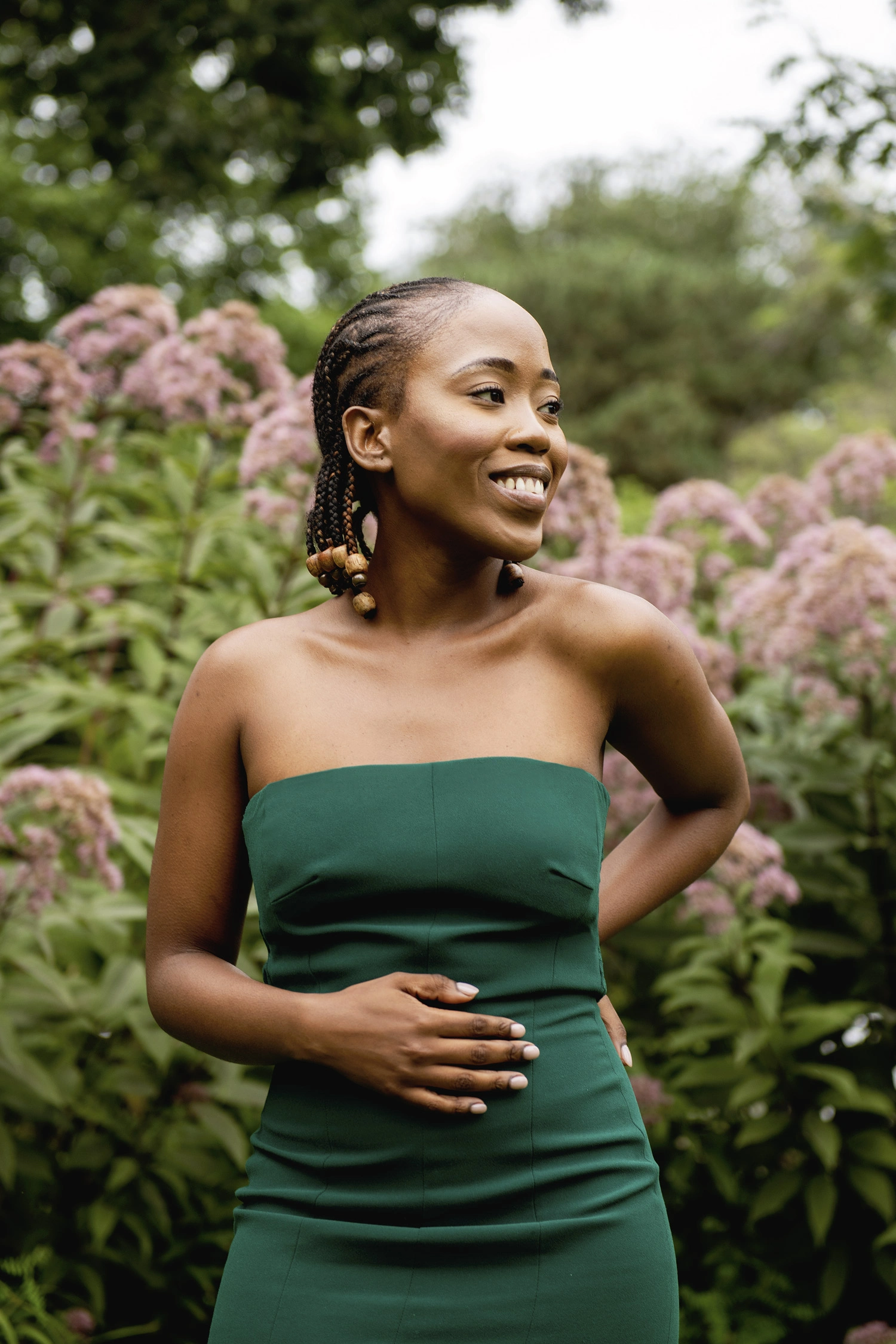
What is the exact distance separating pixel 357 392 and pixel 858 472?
10.2 feet

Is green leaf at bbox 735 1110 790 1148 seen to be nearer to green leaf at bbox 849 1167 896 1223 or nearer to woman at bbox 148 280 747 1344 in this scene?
green leaf at bbox 849 1167 896 1223

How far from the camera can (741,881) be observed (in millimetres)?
2984

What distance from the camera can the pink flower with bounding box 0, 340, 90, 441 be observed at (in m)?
3.79

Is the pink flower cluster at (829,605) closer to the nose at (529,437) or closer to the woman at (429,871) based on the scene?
the woman at (429,871)

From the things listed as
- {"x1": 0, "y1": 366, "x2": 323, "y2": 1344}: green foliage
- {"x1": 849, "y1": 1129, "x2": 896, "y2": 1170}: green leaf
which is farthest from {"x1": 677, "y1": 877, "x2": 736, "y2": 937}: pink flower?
{"x1": 0, "y1": 366, "x2": 323, "y2": 1344}: green foliage

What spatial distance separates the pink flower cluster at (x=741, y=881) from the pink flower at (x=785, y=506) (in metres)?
1.70

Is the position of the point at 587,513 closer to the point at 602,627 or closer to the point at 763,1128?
the point at 763,1128

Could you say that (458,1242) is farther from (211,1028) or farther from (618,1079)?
(211,1028)

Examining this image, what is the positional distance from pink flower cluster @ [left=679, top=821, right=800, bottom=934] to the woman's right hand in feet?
5.66

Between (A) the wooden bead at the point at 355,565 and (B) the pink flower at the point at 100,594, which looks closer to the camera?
(A) the wooden bead at the point at 355,565

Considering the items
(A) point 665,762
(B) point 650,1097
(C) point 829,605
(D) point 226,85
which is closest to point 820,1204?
(B) point 650,1097

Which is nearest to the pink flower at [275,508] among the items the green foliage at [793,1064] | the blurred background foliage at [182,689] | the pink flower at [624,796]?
the blurred background foliage at [182,689]

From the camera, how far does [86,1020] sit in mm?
2586

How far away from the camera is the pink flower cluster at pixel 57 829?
2.42m
